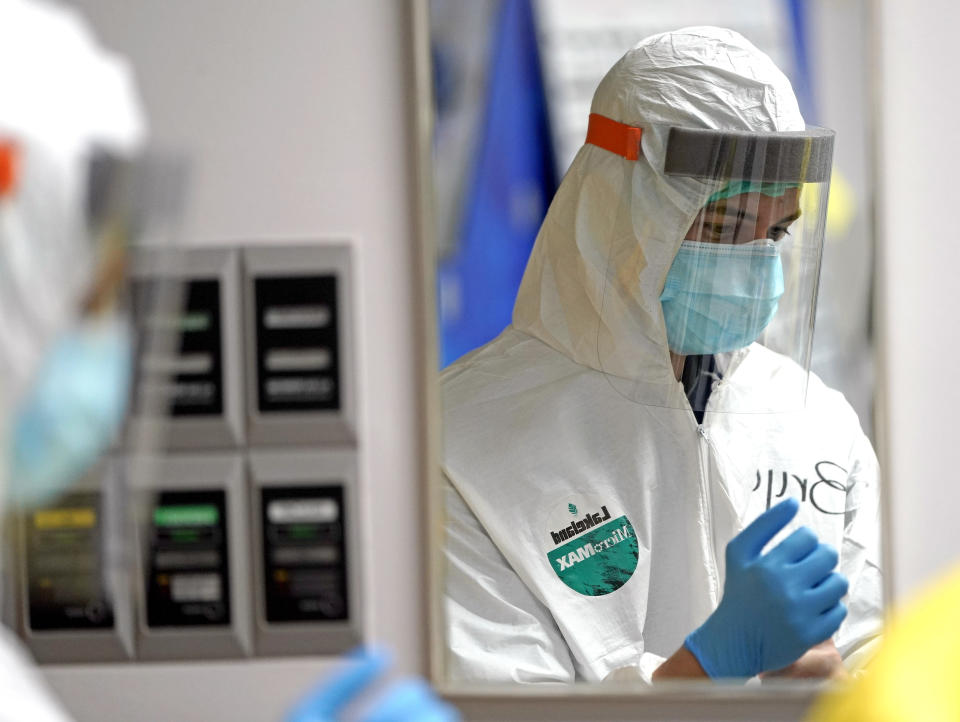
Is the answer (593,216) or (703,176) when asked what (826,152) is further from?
(593,216)

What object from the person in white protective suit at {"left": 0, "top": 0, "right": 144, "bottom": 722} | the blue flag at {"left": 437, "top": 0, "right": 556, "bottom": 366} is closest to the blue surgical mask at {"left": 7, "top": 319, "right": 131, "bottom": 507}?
the person in white protective suit at {"left": 0, "top": 0, "right": 144, "bottom": 722}

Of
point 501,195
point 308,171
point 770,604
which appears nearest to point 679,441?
point 770,604

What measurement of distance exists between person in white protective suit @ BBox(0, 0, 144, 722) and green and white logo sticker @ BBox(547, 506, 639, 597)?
0.46 metres

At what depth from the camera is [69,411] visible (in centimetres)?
83

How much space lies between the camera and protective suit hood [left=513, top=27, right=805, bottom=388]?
3.20 ft

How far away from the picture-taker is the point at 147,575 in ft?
3.16

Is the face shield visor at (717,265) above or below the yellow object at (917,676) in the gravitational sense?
above

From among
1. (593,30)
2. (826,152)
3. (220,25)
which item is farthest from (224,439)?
(826,152)

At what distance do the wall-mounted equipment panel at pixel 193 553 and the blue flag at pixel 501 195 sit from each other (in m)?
0.25

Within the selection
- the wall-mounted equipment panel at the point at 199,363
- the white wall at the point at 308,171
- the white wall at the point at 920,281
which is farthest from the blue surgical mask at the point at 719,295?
the wall-mounted equipment panel at the point at 199,363

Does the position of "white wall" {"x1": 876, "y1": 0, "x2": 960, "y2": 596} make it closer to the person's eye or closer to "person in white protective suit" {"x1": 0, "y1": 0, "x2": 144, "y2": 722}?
the person's eye

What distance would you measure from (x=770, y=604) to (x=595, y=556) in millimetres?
173

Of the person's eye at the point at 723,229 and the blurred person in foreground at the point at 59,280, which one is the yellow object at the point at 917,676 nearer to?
the blurred person in foreground at the point at 59,280

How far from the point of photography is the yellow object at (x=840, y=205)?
0.95 meters
